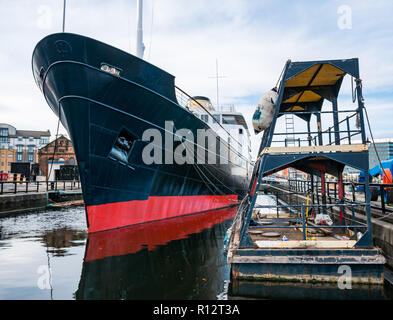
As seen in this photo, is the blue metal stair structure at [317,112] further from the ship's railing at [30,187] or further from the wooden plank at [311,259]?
the ship's railing at [30,187]

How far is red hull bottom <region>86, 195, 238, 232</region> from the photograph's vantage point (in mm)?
8945

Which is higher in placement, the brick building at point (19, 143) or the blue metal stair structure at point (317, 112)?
the brick building at point (19, 143)

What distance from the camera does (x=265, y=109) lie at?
589cm

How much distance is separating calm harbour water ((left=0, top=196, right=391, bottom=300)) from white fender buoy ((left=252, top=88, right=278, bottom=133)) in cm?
319

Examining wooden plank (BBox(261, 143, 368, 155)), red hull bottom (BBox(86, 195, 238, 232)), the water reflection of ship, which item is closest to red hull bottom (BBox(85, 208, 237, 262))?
the water reflection of ship

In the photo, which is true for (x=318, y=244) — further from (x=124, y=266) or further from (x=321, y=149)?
(x=124, y=266)

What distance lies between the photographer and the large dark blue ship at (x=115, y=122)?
826 cm

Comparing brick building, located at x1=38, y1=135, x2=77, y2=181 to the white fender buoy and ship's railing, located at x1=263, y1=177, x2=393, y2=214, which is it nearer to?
ship's railing, located at x1=263, y1=177, x2=393, y2=214

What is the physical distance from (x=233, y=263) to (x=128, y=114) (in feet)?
19.9

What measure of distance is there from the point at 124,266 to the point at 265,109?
4.58 meters

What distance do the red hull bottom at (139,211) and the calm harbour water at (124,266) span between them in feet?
1.11

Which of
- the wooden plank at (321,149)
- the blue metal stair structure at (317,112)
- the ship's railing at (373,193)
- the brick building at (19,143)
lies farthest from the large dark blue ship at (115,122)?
the brick building at (19,143)

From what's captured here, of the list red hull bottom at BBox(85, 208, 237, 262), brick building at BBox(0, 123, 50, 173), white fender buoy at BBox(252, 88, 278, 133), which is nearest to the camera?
white fender buoy at BBox(252, 88, 278, 133)

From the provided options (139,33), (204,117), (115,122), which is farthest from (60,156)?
(115,122)
